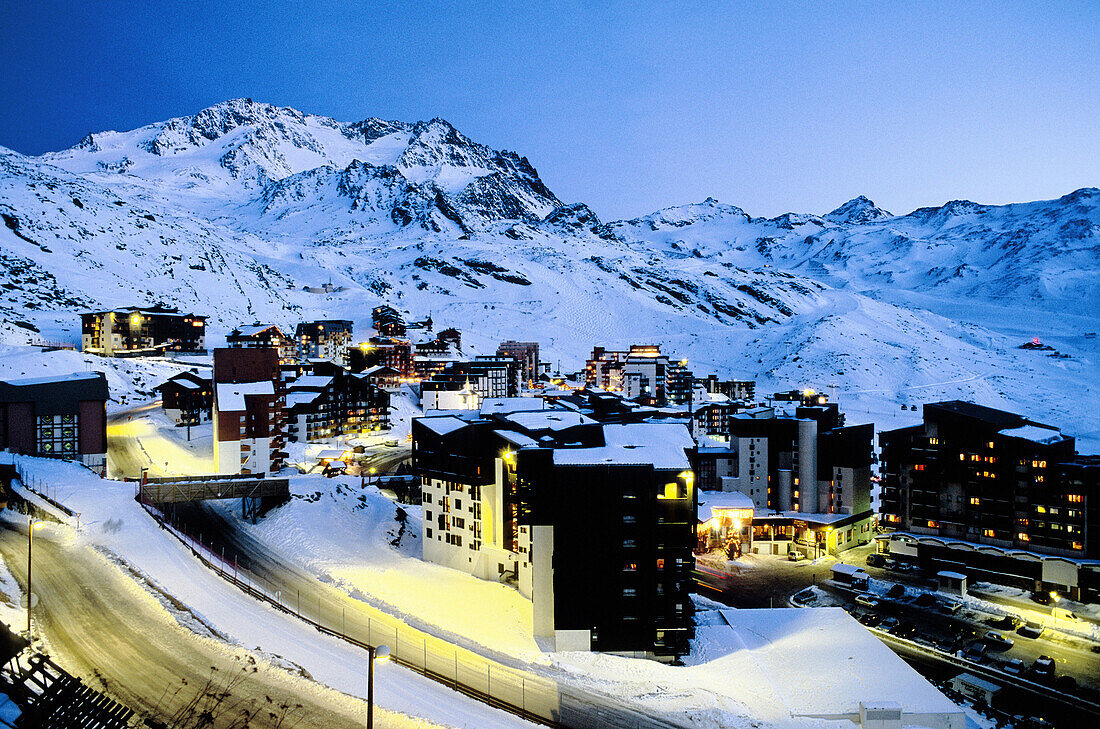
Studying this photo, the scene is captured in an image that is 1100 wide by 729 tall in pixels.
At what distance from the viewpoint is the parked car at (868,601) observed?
51231 millimetres

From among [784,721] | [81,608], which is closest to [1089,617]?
[784,721]

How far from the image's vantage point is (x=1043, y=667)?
3969cm

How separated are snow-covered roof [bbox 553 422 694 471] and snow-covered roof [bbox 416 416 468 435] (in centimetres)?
1096

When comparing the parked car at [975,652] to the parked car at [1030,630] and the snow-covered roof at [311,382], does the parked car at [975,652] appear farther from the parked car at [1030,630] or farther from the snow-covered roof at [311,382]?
the snow-covered roof at [311,382]

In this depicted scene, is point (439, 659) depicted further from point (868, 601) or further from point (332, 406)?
point (332, 406)

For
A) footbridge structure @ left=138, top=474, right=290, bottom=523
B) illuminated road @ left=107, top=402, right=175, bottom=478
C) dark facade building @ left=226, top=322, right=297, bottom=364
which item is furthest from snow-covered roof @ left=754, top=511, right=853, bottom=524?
dark facade building @ left=226, top=322, right=297, bottom=364

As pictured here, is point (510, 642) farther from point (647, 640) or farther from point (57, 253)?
point (57, 253)

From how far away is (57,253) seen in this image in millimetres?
149250

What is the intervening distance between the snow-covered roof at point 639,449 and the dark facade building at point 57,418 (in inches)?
1731

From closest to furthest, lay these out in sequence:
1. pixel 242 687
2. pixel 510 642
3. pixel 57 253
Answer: pixel 242 687 < pixel 510 642 < pixel 57 253

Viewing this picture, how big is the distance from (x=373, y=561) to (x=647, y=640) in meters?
20.4

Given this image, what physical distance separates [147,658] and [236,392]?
3849 cm

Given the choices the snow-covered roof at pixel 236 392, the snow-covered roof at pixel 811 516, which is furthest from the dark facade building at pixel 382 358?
the snow-covered roof at pixel 811 516

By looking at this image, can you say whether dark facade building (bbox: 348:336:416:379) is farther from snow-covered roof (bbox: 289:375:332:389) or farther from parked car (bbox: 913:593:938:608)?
parked car (bbox: 913:593:938:608)
